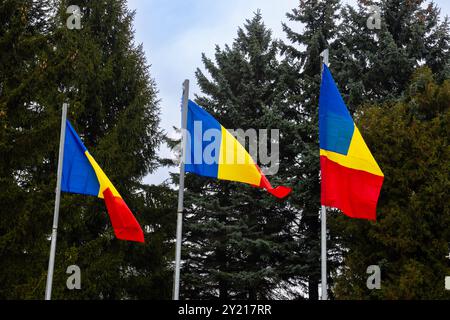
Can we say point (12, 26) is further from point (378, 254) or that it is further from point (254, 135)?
point (378, 254)

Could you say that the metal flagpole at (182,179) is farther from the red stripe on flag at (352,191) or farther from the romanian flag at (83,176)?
the red stripe on flag at (352,191)

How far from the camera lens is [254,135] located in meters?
23.4

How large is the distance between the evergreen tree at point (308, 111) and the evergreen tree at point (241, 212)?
555 millimetres

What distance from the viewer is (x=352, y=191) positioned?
380 inches

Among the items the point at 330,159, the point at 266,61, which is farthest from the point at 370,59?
the point at 330,159

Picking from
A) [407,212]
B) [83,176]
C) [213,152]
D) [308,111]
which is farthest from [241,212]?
[213,152]

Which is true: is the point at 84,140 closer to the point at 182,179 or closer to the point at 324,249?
A: the point at 182,179

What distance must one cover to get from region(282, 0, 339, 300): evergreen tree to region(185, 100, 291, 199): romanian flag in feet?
37.2

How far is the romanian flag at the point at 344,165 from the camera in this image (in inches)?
377

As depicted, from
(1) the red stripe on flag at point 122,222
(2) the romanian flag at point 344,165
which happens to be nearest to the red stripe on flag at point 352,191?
(2) the romanian flag at point 344,165

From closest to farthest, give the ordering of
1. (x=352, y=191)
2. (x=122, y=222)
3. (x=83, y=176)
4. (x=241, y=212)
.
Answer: (x=352, y=191), (x=122, y=222), (x=83, y=176), (x=241, y=212)

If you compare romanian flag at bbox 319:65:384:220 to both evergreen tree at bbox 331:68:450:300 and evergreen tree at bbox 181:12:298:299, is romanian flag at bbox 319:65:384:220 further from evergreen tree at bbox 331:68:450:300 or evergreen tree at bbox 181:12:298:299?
evergreen tree at bbox 181:12:298:299

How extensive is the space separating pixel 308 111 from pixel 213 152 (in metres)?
14.2

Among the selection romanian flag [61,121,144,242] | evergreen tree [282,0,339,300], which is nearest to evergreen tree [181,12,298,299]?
evergreen tree [282,0,339,300]
